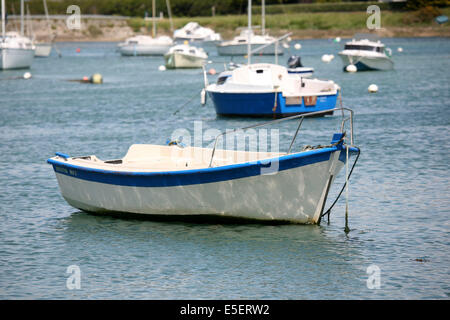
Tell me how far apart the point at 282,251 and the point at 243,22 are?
387 ft

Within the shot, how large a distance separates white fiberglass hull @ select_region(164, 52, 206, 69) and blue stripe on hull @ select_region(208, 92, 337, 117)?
38.5 m

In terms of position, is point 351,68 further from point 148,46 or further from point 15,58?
point 148,46

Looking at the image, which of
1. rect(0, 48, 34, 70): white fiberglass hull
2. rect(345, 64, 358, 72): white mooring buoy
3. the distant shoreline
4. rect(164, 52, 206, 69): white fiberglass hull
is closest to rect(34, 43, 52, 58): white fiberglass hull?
the distant shoreline

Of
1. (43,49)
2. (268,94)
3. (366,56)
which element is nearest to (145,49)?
(43,49)

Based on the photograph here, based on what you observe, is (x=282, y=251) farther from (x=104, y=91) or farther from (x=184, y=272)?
(x=104, y=91)

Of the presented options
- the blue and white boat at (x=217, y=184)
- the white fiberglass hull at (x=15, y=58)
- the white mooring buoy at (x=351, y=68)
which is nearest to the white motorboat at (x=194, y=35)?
the white fiberglass hull at (x=15, y=58)

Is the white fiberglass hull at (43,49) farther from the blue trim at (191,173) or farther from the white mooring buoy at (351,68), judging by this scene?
the blue trim at (191,173)

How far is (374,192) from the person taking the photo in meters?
18.3

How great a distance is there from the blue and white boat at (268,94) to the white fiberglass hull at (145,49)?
60495mm

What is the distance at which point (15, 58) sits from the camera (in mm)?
68375

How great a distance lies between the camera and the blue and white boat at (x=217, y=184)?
1419cm

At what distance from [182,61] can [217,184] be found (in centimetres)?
5717

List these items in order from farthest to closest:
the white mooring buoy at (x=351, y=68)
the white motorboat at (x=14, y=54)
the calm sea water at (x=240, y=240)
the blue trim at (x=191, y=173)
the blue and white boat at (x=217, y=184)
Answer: the white motorboat at (x=14, y=54)
the white mooring buoy at (x=351, y=68)
the blue and white boat at (x=217, y=184)
the blue trim at (x=191, y=173)
the calm sea water at (x=240, y=240)

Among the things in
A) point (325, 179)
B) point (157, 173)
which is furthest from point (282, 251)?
point (157, 173)
